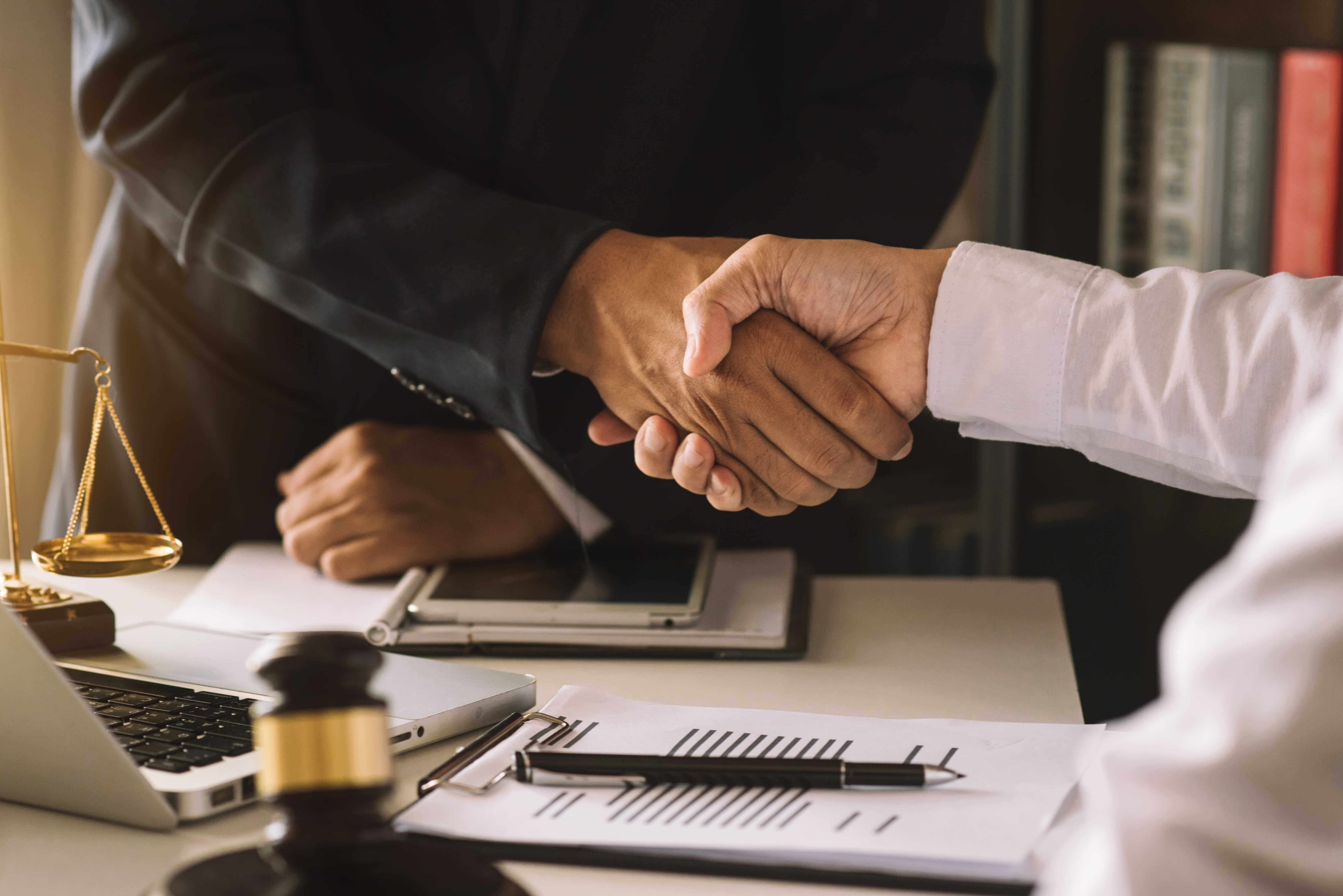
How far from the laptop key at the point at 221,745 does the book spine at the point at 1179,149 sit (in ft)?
6.25

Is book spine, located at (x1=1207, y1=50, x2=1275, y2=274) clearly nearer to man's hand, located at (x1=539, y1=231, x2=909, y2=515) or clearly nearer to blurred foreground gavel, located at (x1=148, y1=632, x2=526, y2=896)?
man's hand, located at (x1=539, y1=231, x2=909, y2=515)

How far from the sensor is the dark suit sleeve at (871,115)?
1.14 m

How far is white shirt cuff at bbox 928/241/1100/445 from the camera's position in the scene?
82 centimetres

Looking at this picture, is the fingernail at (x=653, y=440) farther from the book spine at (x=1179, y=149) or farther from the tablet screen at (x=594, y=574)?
the book spine at (x=1179, y=149)

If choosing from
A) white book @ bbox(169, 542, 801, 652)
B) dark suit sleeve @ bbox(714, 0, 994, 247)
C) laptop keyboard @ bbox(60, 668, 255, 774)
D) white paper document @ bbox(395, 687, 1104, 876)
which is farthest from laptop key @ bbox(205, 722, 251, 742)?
dark suit sleeve @ bbox(714, 0, 994, 247)

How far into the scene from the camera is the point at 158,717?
Result: 0.62 metres

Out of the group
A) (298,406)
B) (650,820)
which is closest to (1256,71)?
(298,406)

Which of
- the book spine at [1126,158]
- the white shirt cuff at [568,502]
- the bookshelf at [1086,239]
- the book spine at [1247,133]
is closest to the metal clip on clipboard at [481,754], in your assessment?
the white shirt cuff at [568,502]

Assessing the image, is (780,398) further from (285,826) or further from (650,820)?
(285,826)

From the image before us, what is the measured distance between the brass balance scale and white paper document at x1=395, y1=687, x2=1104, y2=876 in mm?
303

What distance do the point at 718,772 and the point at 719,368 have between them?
438mm

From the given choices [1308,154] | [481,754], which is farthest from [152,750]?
[1308,154]

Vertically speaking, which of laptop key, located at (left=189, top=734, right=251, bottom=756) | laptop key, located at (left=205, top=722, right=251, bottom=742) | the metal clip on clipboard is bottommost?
the metal clip on clipboard

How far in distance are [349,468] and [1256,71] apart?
180cm
